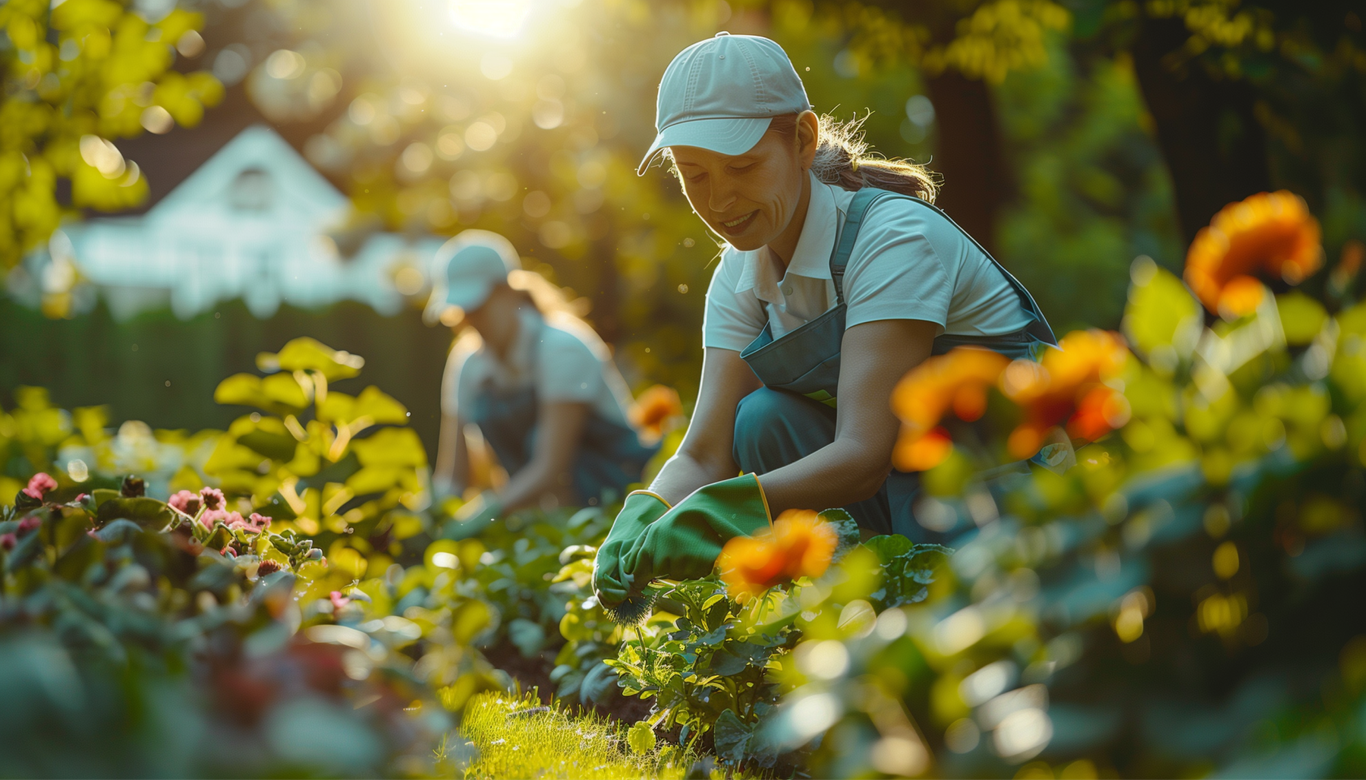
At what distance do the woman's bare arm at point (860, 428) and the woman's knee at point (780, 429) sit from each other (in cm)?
28

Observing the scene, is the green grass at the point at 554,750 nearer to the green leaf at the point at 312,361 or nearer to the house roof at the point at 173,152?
the green leaf at the point at 312,361

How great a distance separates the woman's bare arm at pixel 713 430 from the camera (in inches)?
86.2

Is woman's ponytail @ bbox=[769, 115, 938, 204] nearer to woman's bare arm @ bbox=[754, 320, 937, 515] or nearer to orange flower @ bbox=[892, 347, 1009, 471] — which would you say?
woman's bare arm @ bbox=[754, 320, 937, 515]

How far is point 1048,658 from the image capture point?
2.45 ft

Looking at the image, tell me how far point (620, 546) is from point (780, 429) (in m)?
0.51


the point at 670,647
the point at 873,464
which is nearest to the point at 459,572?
the point at 670,647

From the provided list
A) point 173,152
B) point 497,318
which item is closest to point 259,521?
point 497,318

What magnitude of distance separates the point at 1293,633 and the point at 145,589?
102cm

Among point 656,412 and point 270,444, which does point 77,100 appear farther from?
point 656,412

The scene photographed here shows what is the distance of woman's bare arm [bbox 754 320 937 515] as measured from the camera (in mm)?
1732

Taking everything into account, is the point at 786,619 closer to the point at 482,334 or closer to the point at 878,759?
the point at 878,759

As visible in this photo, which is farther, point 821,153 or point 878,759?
point 821,153

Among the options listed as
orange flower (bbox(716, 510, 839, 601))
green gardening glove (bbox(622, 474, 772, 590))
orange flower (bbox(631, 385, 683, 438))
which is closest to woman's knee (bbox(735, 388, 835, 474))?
green gardening glove (bbox(622, 474, 772, 590))

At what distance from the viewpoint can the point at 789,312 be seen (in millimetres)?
2152
